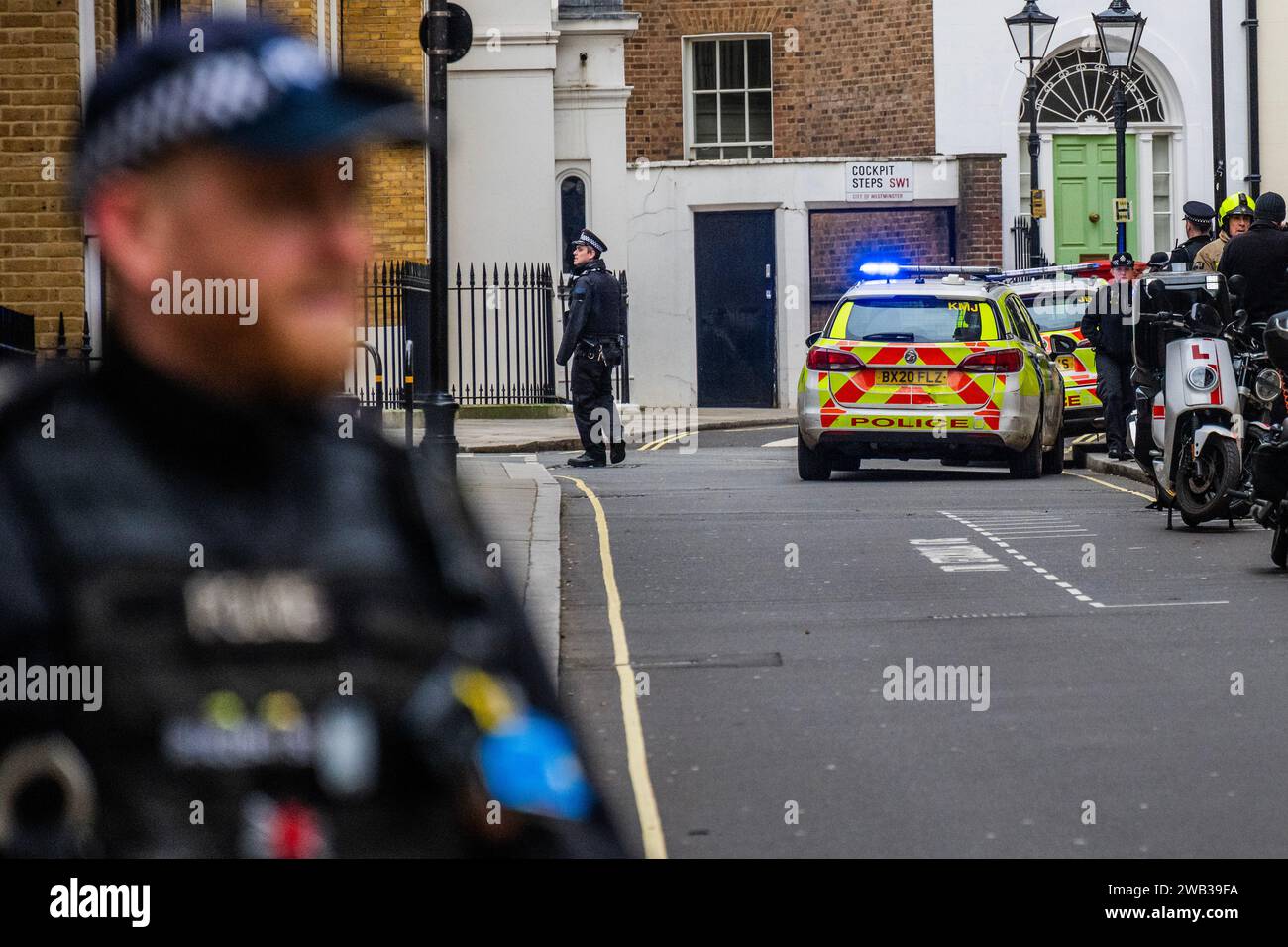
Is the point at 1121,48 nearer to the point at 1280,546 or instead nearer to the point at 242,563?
the point at 1280,546

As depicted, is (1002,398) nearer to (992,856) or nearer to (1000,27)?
(992,856)

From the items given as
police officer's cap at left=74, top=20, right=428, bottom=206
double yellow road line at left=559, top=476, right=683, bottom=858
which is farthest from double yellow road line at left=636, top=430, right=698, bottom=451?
police officer's cap at left=74, top=20, right=428, bottom=206

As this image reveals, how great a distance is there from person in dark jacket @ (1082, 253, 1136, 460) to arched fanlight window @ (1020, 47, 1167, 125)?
552 inches

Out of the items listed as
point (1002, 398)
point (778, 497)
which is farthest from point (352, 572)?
point (1002, 398)

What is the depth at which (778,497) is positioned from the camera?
15.8 meters

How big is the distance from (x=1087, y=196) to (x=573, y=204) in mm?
8069

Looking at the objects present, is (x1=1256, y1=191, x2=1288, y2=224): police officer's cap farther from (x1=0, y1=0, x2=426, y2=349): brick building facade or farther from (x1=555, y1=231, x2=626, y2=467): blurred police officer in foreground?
(x1=555, y1=231, x2=626, y2=467): blurred police officer in foreground

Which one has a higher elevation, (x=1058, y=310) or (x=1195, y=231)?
(x=1195, y=231)

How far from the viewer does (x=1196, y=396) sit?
41.4 ft

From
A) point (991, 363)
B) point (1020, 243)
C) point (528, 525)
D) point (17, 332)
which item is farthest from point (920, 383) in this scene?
point (1020, 243)

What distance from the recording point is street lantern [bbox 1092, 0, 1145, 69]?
76.0 ft

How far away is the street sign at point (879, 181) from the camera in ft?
101

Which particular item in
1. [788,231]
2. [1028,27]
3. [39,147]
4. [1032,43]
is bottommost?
[39,147]

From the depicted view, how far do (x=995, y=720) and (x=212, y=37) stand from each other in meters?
5.56
